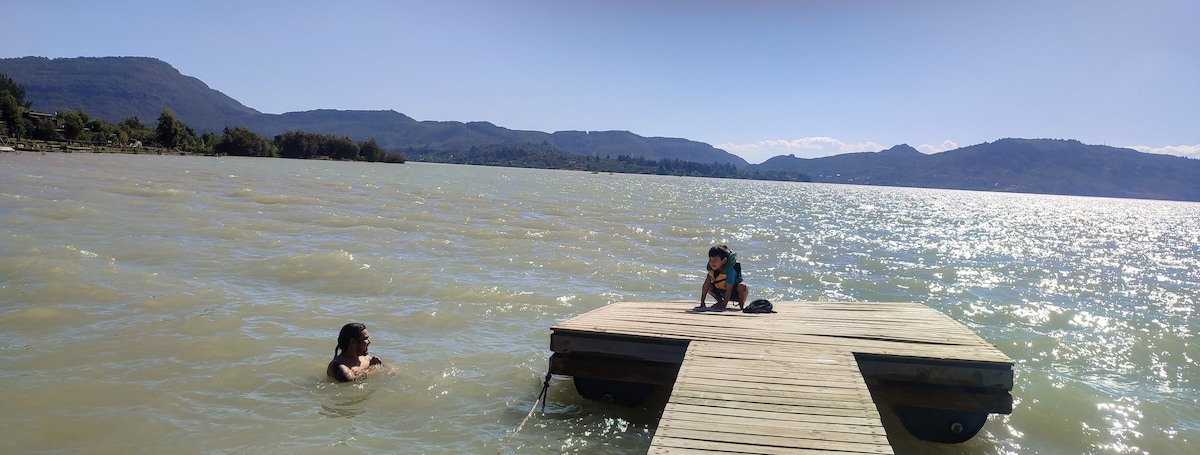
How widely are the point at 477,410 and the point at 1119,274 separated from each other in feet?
103

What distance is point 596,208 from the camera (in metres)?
49.9

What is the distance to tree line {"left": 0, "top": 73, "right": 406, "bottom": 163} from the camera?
325ft

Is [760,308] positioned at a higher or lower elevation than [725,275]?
lower

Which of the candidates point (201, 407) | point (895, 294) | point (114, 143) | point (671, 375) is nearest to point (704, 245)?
point (895, 294)

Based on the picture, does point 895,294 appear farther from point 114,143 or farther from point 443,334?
point 114,143

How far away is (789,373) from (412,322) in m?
8.65

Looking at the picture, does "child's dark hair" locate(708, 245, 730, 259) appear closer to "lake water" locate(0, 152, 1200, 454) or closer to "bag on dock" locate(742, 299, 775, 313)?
"bag on dock" locate(742, 299, 775, 313)

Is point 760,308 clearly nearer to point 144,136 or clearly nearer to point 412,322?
point 412,322

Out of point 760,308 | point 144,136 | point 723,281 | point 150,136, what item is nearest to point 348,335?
point 723,281

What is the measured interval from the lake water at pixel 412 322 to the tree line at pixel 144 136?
9395cm

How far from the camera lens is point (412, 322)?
43.5 ft

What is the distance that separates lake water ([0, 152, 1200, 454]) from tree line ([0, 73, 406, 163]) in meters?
93.9

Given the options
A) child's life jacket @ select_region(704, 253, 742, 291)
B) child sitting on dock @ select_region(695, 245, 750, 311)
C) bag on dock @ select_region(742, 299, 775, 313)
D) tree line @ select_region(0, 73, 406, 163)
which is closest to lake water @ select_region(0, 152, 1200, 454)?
bag on dock @ select_region(742, 299, 775, 313)

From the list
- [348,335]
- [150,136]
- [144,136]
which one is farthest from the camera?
[150,136]
